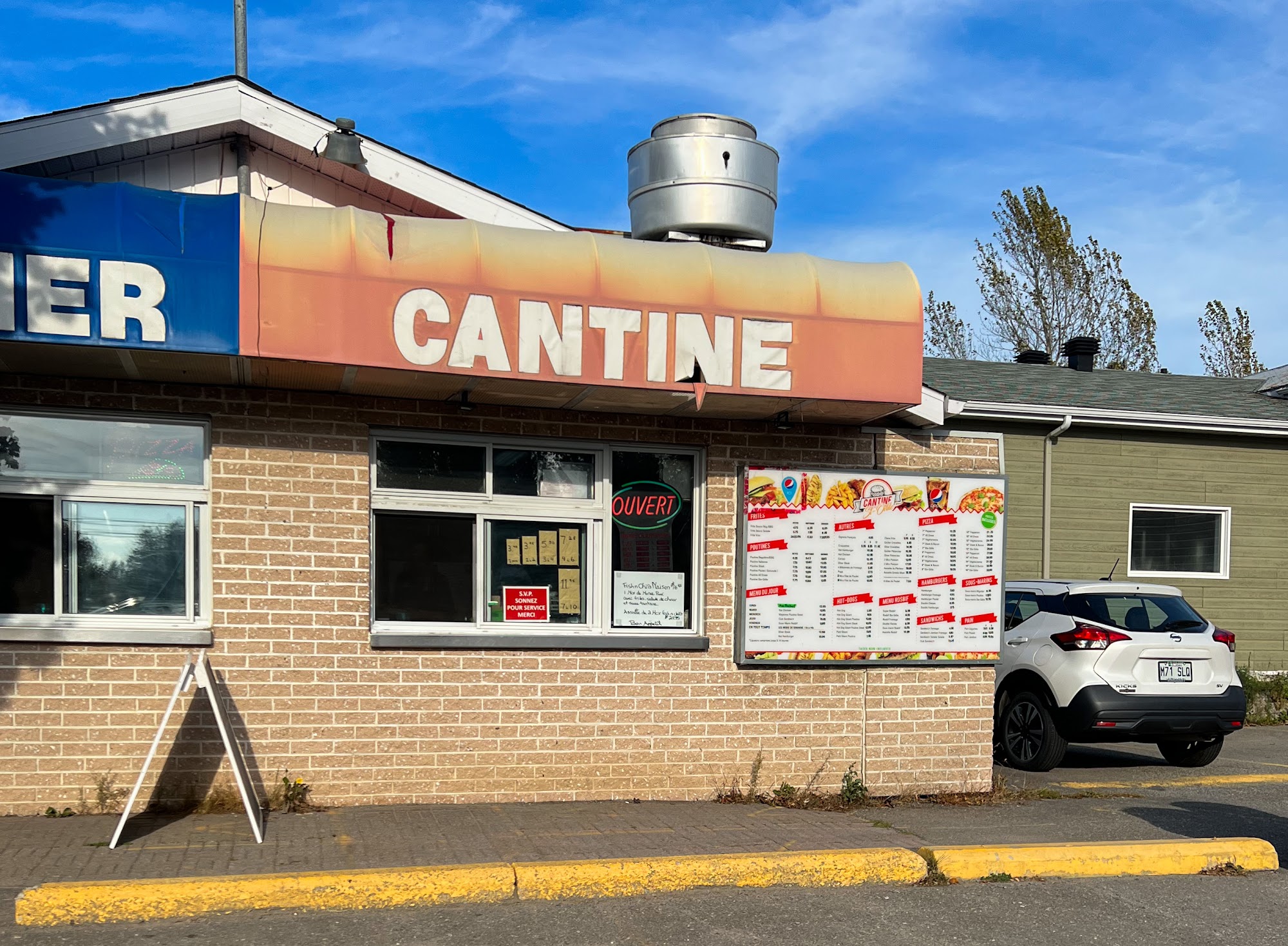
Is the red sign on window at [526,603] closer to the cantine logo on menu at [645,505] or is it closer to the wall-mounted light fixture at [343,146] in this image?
the cantine logo on menu at [645,505]

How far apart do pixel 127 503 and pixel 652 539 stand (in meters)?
3.44

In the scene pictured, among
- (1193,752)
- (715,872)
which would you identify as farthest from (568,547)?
(1193,752)

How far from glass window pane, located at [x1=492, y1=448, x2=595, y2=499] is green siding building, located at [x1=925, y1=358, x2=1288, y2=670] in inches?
340

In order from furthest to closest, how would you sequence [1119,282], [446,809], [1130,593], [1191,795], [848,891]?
[1119,282] < [1130,593] < [1191,795] < [446,809] < [848,891]

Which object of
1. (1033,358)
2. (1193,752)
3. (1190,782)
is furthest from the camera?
(1033,358)

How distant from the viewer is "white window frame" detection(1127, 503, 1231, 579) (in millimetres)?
16375

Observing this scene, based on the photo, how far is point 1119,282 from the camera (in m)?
34.2

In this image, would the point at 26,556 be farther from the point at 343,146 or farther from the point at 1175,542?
the point at 1175,542

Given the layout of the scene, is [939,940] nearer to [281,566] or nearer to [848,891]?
[848,891]

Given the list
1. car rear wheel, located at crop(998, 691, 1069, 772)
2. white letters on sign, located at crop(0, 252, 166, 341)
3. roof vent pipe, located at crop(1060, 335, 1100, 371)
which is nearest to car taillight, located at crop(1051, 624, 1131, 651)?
car rear wheel, located at crop(998, 691, 1069, 772)

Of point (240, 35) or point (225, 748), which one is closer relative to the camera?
point (225, 748)

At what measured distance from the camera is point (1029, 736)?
429 inches

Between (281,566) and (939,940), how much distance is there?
14.7ft

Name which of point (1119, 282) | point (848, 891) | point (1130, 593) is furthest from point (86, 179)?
point (1119, 282)
